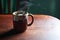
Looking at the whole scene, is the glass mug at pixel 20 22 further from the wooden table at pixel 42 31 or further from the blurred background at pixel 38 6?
the blurred background at pixel 38 6

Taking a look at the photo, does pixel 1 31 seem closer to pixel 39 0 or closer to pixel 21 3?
pixel 21 3

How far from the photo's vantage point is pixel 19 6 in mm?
2133

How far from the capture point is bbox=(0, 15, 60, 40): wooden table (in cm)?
99

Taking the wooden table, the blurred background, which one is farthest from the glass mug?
the blurred background

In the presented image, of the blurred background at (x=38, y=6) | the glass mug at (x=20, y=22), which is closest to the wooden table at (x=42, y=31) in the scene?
the glass mug at (x=20, y=22)

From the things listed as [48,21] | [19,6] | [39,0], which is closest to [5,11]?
[19,6]

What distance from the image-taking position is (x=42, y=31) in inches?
42.3

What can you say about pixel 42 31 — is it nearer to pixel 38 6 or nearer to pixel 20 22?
pixel 20 22

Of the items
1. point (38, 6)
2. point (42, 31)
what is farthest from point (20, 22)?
point (38, 6)

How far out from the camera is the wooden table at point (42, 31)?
0.99 m

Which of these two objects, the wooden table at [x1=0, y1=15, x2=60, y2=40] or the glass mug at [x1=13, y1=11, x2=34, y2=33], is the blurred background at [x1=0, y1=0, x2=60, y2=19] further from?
the glass mug at [x1=13, y1=11, x2=34, y2=33]

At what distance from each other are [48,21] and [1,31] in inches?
15.1

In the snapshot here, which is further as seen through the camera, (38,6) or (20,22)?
(38,6)

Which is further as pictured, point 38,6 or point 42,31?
point 38,6
